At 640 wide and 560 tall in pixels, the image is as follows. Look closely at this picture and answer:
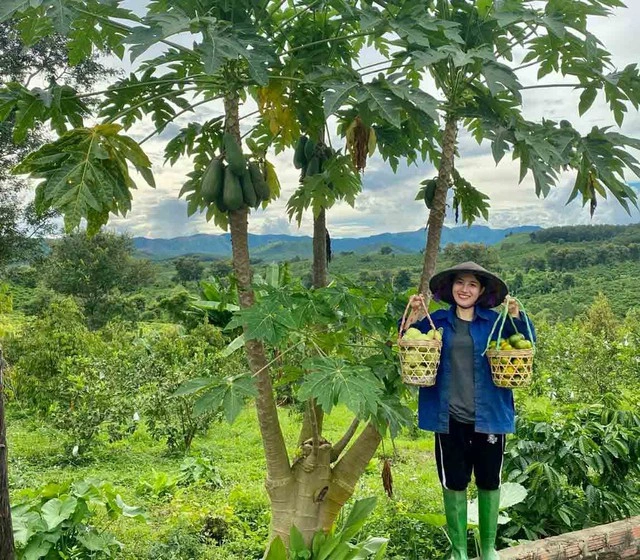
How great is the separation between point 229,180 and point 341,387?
1.15 metres

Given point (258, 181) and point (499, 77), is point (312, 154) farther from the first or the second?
point (499, 77)

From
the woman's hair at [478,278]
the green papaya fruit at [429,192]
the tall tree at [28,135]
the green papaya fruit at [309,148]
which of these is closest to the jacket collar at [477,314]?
the woman's hair at [478,278]

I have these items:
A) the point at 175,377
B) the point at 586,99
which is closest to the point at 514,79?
the point at 586,99

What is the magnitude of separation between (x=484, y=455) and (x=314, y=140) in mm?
1787

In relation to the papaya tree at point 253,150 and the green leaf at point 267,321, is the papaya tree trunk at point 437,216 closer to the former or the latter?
the papaya tree at point 253,150

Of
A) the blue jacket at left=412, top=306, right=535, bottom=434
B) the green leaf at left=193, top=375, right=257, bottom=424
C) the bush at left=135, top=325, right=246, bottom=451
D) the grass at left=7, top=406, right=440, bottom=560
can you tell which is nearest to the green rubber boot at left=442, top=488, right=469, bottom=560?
the blue jacket at left=412, top=306, right=535, bottom=434

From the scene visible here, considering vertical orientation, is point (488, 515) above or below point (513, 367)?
below

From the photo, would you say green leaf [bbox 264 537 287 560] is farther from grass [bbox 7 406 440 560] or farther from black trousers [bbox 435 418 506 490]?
black trousers [bbox 435 418 506 490]

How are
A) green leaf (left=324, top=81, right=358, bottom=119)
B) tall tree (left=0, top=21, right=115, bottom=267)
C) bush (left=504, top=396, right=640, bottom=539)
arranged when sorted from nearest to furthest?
green leaf (left=324, top=81, right=358, bottom=119)
bush (left=504, top=396, right=640, bottom=539)
tall tree (left=0, top=21, right=115, bottom=267)

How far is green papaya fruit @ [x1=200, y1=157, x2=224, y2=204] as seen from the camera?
9.61ft

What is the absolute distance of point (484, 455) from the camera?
2.79m

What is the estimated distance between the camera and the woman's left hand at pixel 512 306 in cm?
265

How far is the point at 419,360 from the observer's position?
251cm

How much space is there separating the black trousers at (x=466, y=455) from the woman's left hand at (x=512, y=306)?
52 centimetres
